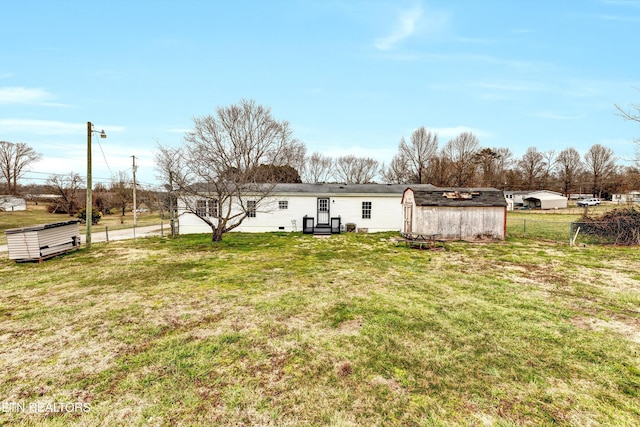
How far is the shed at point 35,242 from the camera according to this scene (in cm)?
979

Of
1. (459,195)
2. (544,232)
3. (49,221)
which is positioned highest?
(459,195)

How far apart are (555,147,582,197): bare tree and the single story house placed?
196 ft

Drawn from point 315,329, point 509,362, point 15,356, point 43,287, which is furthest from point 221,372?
point 43,287

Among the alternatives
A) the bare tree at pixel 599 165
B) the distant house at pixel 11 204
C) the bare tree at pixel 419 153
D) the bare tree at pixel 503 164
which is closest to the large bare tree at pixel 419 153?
the bare tree at pixel 419 153

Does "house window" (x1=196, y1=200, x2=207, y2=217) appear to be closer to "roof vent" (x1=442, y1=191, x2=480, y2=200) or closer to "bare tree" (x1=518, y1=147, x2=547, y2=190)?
"roof vent" (x1=442, y1=191, x2=480, y2=200)

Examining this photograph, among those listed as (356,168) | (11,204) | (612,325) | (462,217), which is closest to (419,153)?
(356,168)

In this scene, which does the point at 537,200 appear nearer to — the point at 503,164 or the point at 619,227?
the point at 503,164

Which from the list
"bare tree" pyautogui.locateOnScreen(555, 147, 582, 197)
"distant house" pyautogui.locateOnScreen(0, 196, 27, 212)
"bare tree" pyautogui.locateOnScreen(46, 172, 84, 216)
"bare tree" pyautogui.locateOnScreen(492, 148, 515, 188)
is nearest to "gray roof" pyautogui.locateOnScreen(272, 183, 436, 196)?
"bare tree" pyautogui.locateOnScreen(46, 172, 84, 216)

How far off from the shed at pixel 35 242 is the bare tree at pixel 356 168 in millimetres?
42110

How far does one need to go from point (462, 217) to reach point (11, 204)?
52.2 meters


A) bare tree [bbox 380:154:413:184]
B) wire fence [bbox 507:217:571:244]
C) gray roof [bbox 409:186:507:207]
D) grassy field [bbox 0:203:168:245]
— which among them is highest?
bare tree [bbox 380:154:413:184]

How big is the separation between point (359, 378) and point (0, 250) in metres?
18.5

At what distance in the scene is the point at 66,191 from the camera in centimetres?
3372

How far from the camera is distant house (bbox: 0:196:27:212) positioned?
105ft
